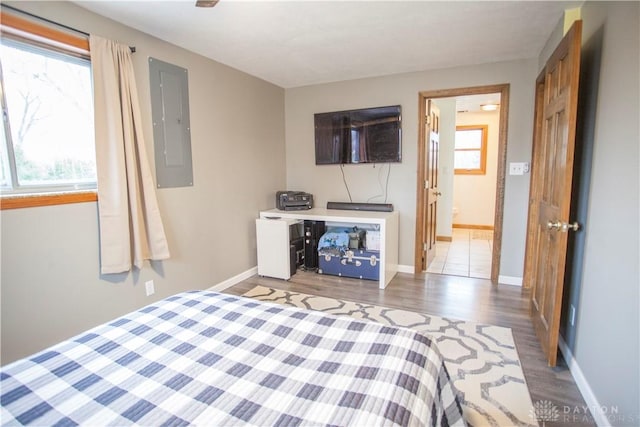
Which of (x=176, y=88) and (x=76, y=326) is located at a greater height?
(x=176, y=88)

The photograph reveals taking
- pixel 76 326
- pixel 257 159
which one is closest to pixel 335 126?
pixel 257 159

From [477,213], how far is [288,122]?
14.2 ft

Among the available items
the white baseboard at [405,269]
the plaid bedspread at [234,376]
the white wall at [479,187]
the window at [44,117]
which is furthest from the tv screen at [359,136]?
the white wall at [479,187]

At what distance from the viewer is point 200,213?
3084mm

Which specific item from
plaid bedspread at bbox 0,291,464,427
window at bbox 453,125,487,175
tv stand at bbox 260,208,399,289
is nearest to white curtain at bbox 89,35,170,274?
plaid bedspread at bbox 0,291,464,427

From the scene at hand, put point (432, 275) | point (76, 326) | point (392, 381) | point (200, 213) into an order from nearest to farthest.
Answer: point (392, 381), point (76, 326), point (200, 213), point (432, 275)

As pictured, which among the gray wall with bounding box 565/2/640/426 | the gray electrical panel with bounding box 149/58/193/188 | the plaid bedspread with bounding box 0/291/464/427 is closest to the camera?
the plaid bedspread with bounding box 0/291/464/427

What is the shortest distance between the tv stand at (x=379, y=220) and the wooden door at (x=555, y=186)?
4.33 ft

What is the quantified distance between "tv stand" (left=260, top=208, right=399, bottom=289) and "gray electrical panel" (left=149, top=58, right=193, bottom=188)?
3.98ft

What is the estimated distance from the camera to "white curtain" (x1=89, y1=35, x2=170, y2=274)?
2.17 meters

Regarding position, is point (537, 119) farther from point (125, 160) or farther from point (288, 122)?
point (125, 160)

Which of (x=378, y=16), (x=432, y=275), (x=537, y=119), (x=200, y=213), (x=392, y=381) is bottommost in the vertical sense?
(x=432, y=275)

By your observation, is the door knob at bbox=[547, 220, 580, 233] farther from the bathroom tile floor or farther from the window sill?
the window sill

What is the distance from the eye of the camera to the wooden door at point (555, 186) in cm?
181
